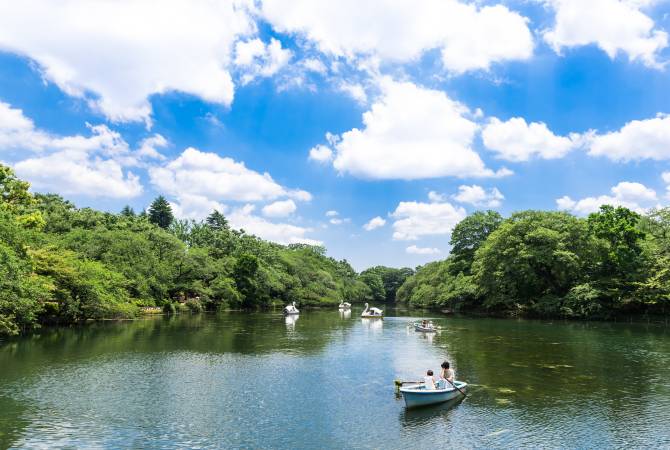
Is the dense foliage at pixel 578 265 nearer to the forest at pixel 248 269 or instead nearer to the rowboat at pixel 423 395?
the forest at pixel 248 269

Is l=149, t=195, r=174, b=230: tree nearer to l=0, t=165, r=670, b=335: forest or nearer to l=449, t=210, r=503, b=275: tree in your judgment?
l=0, t=165, r=670, b=335: forest

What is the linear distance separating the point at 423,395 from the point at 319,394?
196 inches

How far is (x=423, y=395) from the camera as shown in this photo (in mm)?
19531

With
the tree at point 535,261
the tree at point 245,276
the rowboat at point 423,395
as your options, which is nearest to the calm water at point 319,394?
the rowboat at point 423,395

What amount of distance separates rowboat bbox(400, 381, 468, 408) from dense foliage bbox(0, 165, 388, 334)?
2780cm

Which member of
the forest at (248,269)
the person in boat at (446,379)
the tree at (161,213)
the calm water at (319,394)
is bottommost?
the calm water at (319,394)

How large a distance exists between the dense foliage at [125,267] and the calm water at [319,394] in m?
5.92

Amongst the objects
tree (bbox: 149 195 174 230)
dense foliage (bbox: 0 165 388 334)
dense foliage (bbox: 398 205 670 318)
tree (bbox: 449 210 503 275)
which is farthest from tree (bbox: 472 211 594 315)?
tree (bbox: 149 195 174 230)

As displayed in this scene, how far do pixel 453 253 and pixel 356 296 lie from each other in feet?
175

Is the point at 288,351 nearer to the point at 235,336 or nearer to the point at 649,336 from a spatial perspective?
the point at 235,336

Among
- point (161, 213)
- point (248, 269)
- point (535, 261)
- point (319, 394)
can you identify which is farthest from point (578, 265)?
point (161, 213)

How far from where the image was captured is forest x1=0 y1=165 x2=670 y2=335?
143 feet

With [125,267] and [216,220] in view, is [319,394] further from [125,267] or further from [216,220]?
[216,220]

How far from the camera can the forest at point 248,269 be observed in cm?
4362
